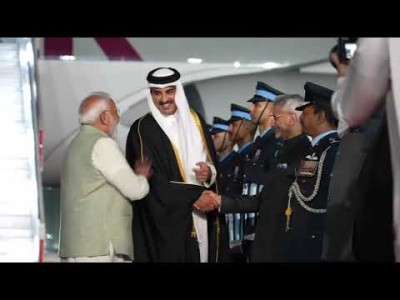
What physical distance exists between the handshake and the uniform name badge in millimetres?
569

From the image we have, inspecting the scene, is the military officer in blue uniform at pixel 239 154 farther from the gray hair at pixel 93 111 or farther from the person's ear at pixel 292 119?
the gray hair at pixel 93 111

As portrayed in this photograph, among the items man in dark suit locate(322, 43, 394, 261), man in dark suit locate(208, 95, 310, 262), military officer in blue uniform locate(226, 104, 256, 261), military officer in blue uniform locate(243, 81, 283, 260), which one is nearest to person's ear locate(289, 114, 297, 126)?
man in dark suit locate(208, 95, 310, 262)

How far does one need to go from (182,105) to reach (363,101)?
159 centimetres

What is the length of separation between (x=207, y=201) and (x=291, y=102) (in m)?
0.52

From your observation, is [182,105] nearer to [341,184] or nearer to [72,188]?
[72,188]

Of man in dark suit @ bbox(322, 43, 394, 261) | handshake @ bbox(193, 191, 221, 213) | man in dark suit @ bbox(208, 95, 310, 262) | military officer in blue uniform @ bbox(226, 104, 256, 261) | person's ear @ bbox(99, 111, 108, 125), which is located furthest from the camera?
military officer in blue uniform @ bbox(226, 104, 256, 261)

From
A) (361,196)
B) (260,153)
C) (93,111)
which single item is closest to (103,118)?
(93,111)

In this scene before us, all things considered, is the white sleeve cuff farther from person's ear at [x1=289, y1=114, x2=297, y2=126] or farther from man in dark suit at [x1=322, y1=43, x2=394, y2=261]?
man in dark suit at [x1=322, y1=43, x2=394, y2=261]

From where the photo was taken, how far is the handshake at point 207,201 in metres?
4.55

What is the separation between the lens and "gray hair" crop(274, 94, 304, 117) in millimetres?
4504

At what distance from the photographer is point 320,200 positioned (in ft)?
13.3

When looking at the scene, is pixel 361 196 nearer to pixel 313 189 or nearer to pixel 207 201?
pixel 313 189
